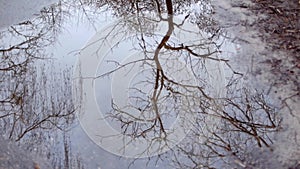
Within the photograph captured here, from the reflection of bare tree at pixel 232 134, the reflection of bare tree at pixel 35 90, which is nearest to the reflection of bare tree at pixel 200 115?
the reflection of bare tree at pixel 232 134

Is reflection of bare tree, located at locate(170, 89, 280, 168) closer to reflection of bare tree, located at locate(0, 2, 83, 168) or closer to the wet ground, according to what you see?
the wet ground

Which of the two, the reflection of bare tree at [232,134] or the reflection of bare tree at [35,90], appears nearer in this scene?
the reflection of bare tree at [232,134]

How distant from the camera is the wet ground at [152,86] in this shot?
2318 mm

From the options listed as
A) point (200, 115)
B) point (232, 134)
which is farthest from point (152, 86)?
point (232, 134)

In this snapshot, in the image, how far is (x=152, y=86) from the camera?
9.02 feet

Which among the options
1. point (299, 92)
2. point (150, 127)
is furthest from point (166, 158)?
point (299, 92)

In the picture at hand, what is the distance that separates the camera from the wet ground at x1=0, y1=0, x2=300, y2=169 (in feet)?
7.61

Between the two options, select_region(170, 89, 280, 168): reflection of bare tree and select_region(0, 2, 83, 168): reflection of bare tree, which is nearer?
select_region(170, 89, 280, 168): reflection of bare tree

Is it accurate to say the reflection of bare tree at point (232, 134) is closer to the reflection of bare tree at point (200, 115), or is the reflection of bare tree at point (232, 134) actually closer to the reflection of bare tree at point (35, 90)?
the reflection of bare tree at point (200, 115)

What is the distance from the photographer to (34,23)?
3.22 m

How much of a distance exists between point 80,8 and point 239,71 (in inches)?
58.6

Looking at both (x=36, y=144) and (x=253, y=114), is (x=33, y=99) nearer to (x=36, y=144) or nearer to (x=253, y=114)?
(x=36, y=144)

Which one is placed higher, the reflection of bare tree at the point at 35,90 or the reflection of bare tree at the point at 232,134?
the reflection of bare tree at the point at 35,90

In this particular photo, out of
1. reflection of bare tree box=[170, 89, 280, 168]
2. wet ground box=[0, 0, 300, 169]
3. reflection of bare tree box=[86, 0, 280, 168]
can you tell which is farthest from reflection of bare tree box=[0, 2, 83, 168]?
reflection of bare tree box=[170, 89, 280, 168]
